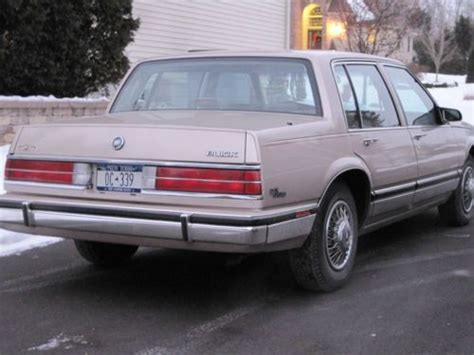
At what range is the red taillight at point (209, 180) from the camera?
402 cm

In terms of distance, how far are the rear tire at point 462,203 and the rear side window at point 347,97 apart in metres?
2.22

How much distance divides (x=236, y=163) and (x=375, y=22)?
649 inches

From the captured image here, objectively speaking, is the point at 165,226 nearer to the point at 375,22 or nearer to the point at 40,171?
the point at 40,171

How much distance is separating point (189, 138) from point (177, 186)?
29 cm

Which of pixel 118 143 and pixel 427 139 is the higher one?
pixel 118 143

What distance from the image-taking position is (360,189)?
17.1 ft

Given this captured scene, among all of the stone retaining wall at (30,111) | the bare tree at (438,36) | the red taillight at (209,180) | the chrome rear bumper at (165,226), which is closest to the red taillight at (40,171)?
the chrome rear bumper at (165,226)

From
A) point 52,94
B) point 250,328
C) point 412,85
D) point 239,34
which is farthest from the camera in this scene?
point 239,34

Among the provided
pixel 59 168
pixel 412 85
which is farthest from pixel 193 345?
pixel 412 85

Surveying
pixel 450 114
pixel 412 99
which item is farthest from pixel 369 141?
pixel 450 114

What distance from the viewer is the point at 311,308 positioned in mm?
4574

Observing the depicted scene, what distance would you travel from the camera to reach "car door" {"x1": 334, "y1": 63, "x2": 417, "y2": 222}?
5.15m

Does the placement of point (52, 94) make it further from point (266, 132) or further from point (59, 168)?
point (266, 132)

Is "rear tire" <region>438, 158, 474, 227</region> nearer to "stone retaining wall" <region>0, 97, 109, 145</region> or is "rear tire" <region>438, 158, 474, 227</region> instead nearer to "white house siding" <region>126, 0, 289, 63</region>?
"stone retaining wall" <region>0, 97, 109, 145</region>
